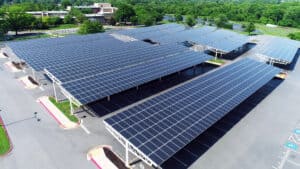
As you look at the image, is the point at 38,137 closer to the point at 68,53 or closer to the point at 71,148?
the point at 71,148

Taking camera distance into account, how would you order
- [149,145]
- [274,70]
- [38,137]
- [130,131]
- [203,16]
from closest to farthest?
1. [149,145]
2. [130,131]
3. [38,137]
4. [274,70]
5. [203,16]

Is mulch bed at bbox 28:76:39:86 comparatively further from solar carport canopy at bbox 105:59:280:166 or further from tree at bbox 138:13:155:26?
tree at bbox 138:13:155:26

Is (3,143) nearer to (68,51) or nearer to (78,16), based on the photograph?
(68,51)

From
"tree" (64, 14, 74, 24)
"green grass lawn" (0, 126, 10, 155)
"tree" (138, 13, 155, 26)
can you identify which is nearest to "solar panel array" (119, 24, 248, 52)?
"tree" (138, 13, 155, 26)

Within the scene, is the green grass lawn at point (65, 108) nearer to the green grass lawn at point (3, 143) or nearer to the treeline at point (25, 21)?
the green grass lawn at point (3, 143)

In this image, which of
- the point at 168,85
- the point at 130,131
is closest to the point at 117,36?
the point at 168,85

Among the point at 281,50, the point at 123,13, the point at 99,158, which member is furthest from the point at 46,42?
the point at 281,50
